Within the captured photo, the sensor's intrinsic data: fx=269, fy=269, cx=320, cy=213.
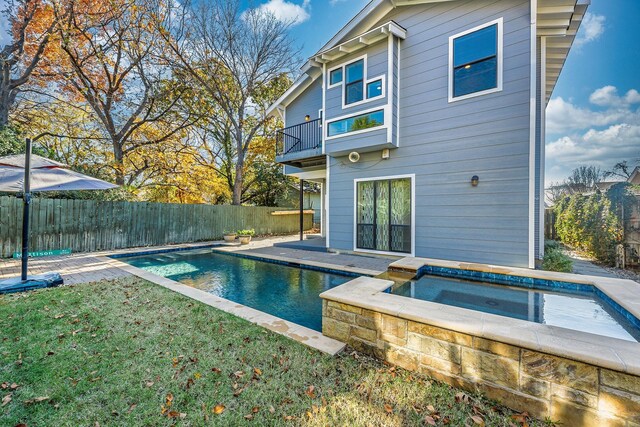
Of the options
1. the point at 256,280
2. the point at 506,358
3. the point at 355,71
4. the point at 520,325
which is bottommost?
the point at 256,280

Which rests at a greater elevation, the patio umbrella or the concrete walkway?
the patio umbrella

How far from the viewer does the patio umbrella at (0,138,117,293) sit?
4.54m

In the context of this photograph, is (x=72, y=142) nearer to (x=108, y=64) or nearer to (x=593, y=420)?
(x=108, y=64)

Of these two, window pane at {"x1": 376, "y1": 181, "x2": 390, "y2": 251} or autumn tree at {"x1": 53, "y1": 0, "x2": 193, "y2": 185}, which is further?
Answer: autumn tree at {"x1": 53, "y1": 0, "x2": 193, "y2": 185}

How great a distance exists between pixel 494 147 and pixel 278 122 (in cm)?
1341

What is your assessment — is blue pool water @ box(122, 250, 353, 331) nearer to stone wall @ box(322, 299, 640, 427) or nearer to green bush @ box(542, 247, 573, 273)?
stone wall @ box(322, 299, 640, 427)

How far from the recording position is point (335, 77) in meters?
8.38

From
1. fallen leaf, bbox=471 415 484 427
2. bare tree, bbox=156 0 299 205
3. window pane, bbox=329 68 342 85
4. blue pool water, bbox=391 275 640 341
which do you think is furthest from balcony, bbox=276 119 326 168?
fallen leaf, bbox=471 415 484 427

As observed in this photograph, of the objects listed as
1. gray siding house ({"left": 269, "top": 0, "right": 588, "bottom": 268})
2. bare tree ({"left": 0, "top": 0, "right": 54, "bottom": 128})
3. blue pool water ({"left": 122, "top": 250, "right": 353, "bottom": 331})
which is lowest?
blue pool water ({"left": 122, "top": 250, "right": 353, "bottom": 331})

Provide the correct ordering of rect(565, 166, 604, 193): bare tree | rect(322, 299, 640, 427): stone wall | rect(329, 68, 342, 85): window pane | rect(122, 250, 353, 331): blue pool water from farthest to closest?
1. rect(565, 166, 604, 193): bare tree
2. rect(329, 68, 342, 85): window pane
3. rect(122, 250, 353, 331): blue pool water
4. rect(322, 299, 640, 427): stone wall

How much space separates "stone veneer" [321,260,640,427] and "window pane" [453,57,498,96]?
570 cm

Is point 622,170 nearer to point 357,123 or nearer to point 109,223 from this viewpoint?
point 357,123

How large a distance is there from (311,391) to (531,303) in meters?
3.36

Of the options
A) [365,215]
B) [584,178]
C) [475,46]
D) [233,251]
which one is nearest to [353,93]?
[475,46]
